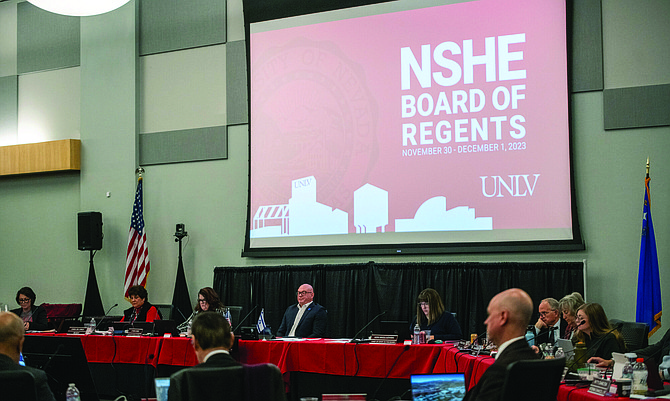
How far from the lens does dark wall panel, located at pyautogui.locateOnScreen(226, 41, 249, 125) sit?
9508 mm

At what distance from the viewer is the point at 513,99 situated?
26.2 feet

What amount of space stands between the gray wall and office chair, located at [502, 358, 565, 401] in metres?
5.10

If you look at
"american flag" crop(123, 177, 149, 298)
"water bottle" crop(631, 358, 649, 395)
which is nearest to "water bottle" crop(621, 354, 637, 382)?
"water bottle" crop(631, 358, 649, 395)

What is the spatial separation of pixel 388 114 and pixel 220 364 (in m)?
5.93

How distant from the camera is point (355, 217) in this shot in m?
8.64

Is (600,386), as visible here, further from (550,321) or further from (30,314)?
(30,314)

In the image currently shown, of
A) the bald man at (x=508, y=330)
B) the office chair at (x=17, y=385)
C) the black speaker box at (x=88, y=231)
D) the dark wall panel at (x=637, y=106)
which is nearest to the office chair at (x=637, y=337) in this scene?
the dark wall panel at (x=637, y=106)

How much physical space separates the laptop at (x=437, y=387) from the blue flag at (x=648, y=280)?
3939 mm

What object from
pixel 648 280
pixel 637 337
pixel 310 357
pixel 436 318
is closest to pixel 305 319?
pixel 310 357

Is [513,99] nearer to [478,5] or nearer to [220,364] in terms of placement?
[478,5]

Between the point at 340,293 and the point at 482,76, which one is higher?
the point at 482,76

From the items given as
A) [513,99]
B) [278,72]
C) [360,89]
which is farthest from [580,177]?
[278,72]

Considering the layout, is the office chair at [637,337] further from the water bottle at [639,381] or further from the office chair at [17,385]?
the office chair at [17,385]

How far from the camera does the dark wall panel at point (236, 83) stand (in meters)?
9.51
